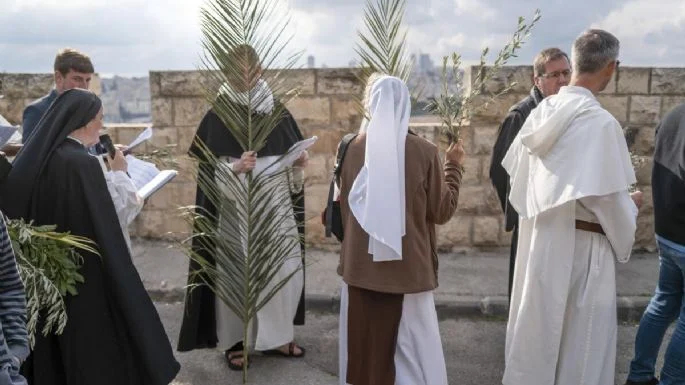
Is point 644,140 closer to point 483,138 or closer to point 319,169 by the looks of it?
point 483,138

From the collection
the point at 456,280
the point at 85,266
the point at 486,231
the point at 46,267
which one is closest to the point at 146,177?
the point at 85,266

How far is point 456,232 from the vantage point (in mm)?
6738

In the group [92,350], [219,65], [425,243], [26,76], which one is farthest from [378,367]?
[26,76]

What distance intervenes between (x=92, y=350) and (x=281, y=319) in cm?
148

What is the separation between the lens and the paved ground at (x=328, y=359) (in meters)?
4.22

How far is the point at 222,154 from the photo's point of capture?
4160 millimetres

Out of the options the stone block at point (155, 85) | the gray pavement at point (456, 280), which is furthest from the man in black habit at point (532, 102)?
the stone block at point (155, 85)

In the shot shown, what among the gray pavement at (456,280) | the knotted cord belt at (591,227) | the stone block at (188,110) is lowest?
the gray pavement at (456,280)

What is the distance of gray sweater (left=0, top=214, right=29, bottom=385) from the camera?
1.88 m

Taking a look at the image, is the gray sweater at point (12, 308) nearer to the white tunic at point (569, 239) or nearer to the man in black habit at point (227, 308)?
the man in black habit at point (227, 308)

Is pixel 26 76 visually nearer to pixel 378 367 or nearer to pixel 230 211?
pixel 230 211

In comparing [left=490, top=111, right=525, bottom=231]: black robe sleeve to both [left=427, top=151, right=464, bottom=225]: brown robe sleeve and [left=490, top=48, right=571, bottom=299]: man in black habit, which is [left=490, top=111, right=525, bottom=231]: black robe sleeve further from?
[left=427, top=151, right=464, bottom=225]: brown robe sleeve

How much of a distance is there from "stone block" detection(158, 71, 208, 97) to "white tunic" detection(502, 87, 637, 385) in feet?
13.4

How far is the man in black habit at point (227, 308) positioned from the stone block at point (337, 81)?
2191 millimetres
